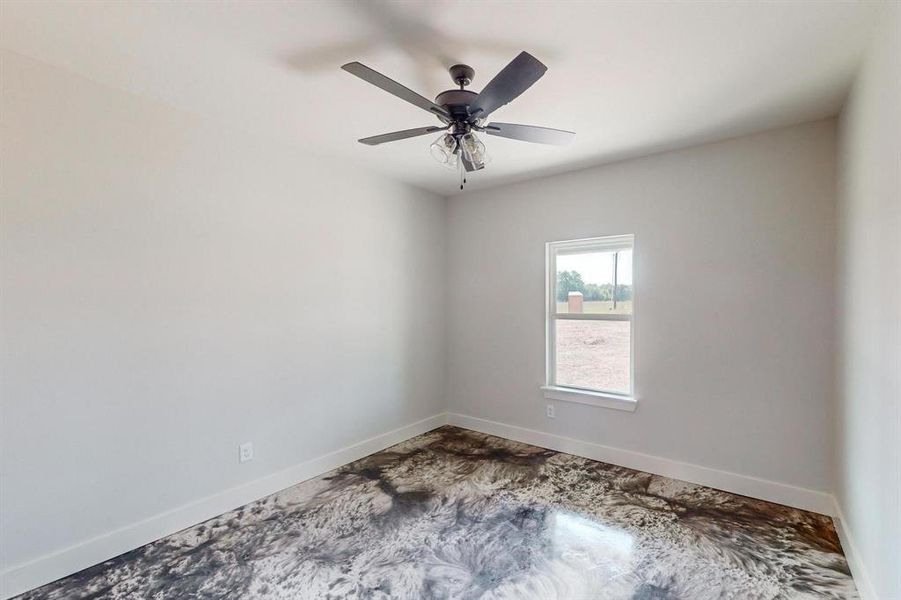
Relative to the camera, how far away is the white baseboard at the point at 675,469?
2645 millimetres

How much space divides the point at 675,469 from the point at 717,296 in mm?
1337

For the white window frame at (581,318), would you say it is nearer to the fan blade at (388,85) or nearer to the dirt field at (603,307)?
the dirt field at (603,307)

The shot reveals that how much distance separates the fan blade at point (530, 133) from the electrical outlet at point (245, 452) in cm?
253

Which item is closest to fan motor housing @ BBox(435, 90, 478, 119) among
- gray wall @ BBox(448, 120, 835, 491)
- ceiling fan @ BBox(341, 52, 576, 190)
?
ceiling fan @ BBox(341, 52, 576, 190)

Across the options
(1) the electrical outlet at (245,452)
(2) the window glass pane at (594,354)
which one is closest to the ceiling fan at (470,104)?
(2) the window glass pane at (594,354)

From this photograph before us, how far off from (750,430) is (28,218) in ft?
14.4

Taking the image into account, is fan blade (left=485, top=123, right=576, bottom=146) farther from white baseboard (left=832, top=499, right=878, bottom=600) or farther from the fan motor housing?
white baseboard (left=832, top=499, right=878, bottom=600)

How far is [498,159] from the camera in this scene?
3336mm

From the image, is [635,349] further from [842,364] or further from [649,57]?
[649,57]

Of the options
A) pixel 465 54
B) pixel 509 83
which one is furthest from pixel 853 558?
pixel 465 54

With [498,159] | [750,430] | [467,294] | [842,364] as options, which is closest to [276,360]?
[467,294]

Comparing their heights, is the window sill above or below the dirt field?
below

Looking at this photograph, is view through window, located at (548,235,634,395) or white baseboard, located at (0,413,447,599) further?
view through window, located at (548,235,634,395)

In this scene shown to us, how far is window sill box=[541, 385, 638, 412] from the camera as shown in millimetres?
3340
